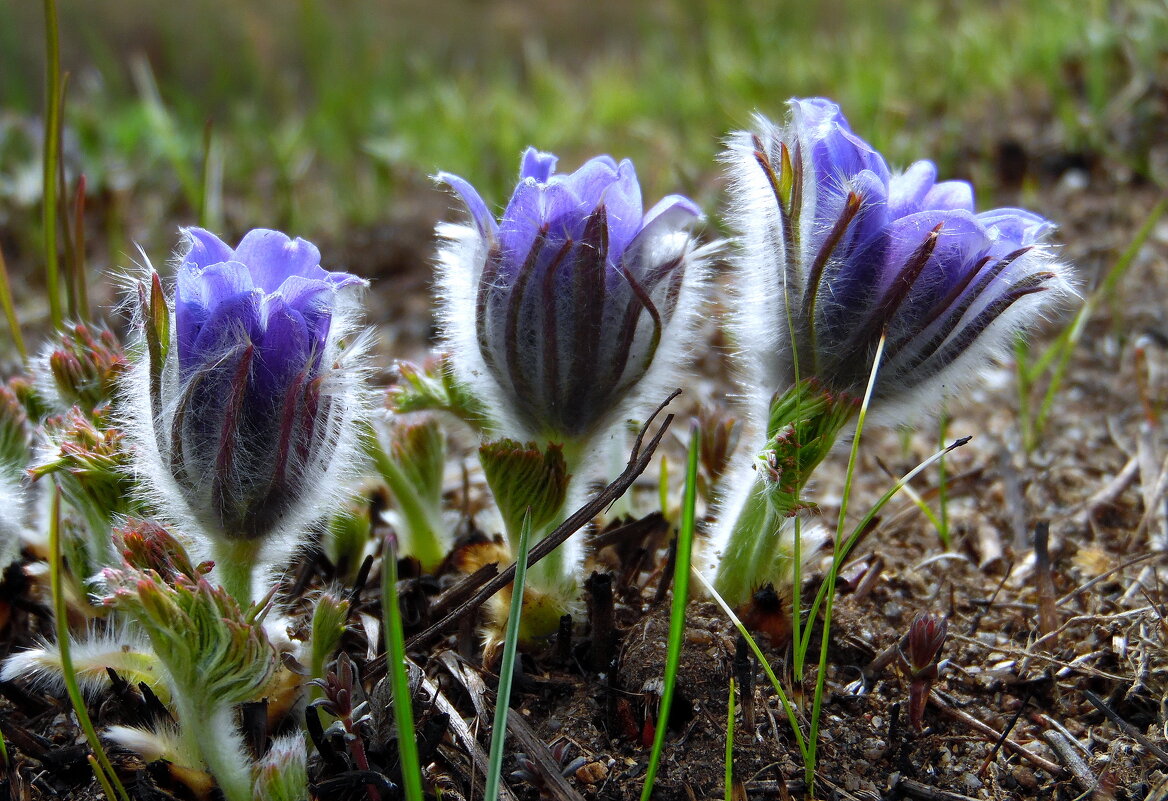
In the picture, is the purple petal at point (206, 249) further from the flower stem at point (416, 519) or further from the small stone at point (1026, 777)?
the small stone at point (1026, 777)

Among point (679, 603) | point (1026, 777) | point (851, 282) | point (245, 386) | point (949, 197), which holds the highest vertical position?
point (949, 197)

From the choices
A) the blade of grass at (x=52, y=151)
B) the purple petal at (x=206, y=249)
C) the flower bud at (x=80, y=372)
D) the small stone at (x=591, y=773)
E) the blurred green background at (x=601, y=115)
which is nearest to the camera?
the purple petal at (x=206, y=249)

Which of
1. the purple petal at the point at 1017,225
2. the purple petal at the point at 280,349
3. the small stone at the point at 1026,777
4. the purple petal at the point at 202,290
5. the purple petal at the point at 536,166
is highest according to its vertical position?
the purple petal at the point at 536,166

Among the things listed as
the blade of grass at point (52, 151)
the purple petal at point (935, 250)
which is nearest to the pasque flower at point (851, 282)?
the purple petal at point (935, 250)

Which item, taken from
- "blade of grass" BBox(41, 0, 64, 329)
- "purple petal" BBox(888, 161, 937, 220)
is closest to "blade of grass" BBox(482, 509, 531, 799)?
"purple petal" BBox(888, 161, 937, 220)


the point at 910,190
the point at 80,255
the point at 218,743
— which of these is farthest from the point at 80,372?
the point at 910,190

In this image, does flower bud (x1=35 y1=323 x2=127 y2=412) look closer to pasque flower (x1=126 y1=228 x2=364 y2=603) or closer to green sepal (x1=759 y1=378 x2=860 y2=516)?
pasque flower (x1=126 y1=228 x2=364 y2=603)

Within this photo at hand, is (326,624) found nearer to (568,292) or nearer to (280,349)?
(280,349)
